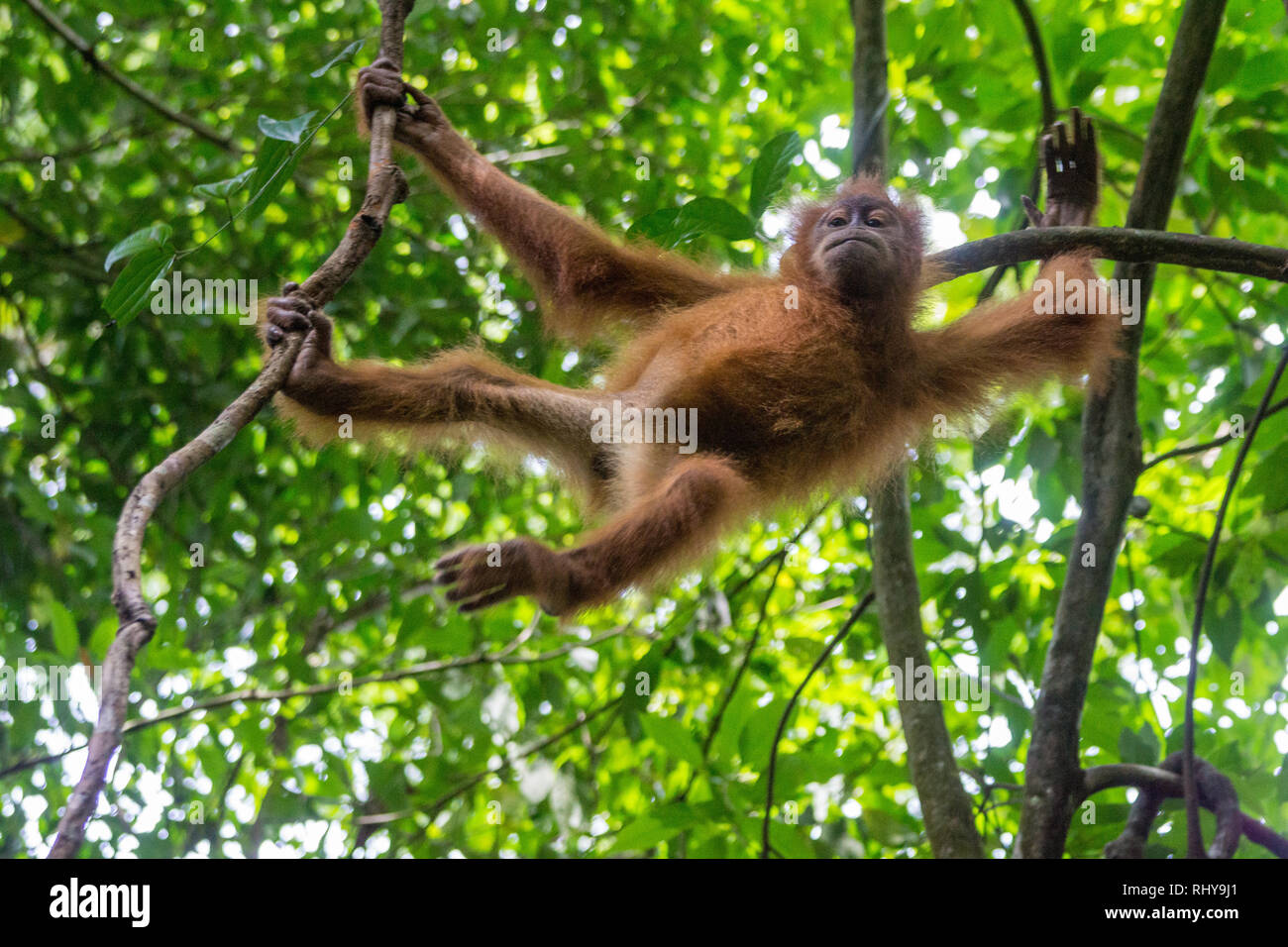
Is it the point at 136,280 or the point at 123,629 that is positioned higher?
the point at 136,280

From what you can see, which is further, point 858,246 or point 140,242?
point 858,246

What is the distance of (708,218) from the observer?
12.3ft

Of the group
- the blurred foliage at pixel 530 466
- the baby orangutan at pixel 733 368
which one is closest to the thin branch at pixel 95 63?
the blurred foliage at pixel 530 466

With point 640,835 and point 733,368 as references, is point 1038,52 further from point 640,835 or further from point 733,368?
point 640,835

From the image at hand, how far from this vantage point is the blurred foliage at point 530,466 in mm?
5109

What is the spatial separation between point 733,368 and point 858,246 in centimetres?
87

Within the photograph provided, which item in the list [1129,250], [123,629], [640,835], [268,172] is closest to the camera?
[123,629]

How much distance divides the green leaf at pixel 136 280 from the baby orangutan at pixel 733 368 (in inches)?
34.8

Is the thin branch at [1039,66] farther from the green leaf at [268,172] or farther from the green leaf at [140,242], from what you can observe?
the green leaf at [140,242]

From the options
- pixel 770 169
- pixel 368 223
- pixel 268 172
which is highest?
pixel 770 169

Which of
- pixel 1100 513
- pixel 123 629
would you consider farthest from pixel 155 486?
pixel 1100 513

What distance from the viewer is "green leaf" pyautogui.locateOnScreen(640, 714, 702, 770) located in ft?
14.9

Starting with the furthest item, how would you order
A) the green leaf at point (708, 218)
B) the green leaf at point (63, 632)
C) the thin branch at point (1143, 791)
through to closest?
the green leaf at point (63, 632) < the thin branch at point (1143, 791) < the green leaf at point (708, 218)
